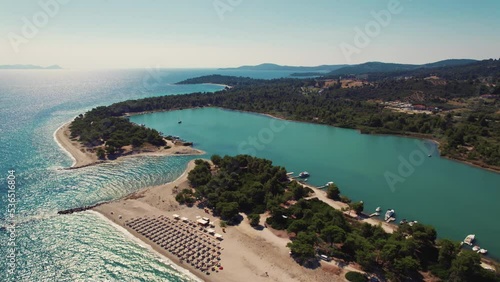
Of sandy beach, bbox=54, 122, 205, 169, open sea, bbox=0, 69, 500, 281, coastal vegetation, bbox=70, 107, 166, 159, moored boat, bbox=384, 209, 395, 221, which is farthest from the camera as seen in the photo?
coastal vegetation, bbox=70, 107, 166, 159

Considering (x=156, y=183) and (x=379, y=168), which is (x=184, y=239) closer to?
(x=156, y=183)

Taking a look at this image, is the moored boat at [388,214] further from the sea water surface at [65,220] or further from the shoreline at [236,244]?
the sea water surface at [65,220]

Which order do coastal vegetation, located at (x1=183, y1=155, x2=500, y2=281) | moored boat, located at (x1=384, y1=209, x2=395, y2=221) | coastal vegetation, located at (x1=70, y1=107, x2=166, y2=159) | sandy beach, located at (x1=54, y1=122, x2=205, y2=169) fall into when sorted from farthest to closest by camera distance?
coastal vegetation, located at (x1=70, y1=107, x2=166, y2=159) < sandy beach, located at (x1=54, y1=122, x2=205, y2=169) < moored boat, located at (x1=384, y1=209, x2=395, y2=221) < coastal vegetation, located at (x1=183, y1=155, x2=500, y2=281)

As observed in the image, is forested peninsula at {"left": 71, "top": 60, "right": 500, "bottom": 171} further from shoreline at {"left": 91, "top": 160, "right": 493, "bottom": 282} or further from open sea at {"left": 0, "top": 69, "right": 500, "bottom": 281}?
shoreline at {"left": 91, "top": 160, "right": 493, "bottom": 282}

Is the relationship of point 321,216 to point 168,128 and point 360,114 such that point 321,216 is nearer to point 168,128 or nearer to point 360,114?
point 168,128

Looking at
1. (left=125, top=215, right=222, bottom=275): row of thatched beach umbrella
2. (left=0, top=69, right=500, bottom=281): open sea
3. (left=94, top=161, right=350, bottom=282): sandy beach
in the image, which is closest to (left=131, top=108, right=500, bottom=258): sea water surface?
(left=0, top=69, right=500, bottom=281): open sea

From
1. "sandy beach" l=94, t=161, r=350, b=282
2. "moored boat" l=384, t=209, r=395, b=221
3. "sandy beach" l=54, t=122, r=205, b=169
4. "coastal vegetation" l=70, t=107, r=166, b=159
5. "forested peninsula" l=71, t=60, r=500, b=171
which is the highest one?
"forested peninsula" l=71, t=60, r=500, b=171

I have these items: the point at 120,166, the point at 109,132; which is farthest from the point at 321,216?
the point at 109,132

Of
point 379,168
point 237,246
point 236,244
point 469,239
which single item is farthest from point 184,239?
point 379,168
